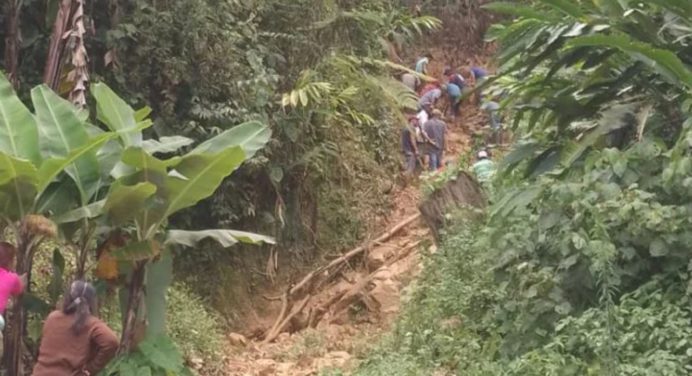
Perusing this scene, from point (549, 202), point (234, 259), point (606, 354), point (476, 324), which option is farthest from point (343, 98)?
point (606, 354)

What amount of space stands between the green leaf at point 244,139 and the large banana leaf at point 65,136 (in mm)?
678

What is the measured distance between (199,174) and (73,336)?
3.60ft

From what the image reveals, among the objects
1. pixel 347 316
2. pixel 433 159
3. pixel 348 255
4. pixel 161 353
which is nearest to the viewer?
pixel 161 353

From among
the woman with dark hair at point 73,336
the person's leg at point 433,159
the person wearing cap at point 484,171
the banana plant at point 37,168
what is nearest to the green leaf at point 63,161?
the banana plant at point 37,168

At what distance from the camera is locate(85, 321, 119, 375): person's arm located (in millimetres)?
5082

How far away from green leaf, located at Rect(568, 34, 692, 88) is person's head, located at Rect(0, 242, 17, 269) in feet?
10.9

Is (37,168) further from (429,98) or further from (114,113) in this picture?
(429,98)

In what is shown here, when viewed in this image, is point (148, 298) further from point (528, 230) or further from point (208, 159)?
point (528, 230)

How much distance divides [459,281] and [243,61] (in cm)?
409

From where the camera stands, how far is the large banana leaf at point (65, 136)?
18.4 feet

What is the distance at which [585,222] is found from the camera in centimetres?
526

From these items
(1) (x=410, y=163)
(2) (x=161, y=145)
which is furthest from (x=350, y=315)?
(2) (x=161, y=145)

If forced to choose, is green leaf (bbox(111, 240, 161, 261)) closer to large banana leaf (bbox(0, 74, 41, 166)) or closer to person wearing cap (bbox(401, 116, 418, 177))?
large banana leaf (bbox(0, 74, 41, 166))

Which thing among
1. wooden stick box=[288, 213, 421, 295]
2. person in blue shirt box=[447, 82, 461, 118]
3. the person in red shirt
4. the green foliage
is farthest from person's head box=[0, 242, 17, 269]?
person in blue shirt box=[447, 82, 461, 118]
